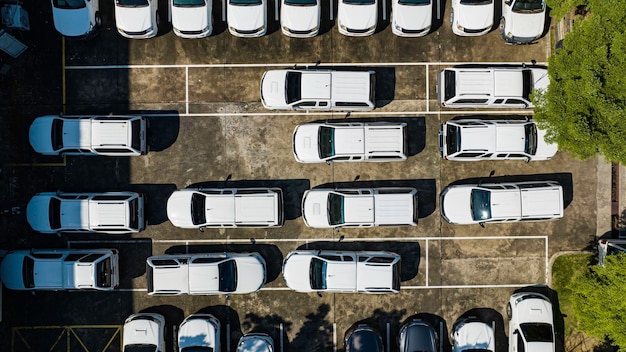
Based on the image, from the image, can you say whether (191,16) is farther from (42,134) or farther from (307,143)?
(42,134)

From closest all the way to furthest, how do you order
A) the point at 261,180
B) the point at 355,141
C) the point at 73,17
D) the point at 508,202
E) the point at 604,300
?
the point at 604,300 → the point at 508,202 → the point at 355,141 → the point at 73,17 → the point at 261,180

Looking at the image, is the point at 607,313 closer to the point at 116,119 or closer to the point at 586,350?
the point at 586,350

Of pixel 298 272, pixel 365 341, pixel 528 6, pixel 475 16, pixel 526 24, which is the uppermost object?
pixel 528 6

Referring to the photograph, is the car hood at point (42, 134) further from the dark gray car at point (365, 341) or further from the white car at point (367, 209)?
the dark gray car at point (365, 341)

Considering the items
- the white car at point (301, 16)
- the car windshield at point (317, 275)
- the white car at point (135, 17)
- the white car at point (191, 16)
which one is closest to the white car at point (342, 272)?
the car windshield at point (317, 275)

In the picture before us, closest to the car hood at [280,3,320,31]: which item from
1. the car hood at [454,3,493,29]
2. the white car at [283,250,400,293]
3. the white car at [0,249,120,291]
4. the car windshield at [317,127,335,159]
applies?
the car windshield at [317,127,335,159]

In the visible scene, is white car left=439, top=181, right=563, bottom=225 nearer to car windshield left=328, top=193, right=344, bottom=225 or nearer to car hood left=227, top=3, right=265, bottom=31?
car windshield left=328, top=193, right=344, bottom=225

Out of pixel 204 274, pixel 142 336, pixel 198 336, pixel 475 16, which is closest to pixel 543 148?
pixel 475 16
